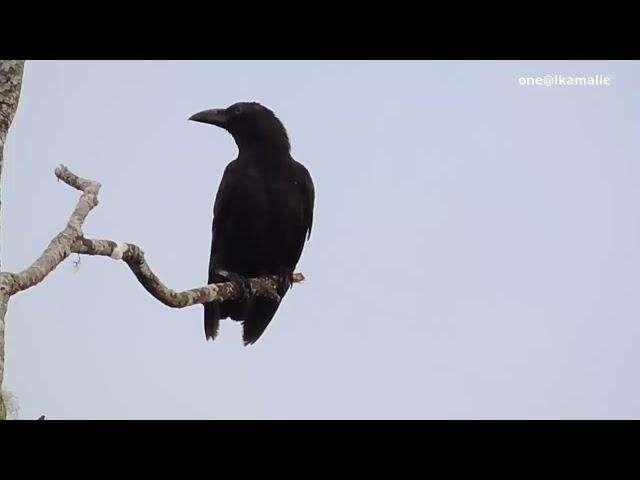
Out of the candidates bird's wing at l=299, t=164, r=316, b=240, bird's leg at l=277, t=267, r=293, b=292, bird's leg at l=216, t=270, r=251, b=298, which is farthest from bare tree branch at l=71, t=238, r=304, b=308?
bird's wing at l=299, t=164, r=316, b=240

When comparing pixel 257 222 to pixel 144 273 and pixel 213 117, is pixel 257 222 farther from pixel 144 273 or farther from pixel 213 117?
pixel 144 273

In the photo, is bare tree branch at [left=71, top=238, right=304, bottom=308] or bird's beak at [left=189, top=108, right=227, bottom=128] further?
bird's beak at [left=189, top=108, right=227, bottom=128]

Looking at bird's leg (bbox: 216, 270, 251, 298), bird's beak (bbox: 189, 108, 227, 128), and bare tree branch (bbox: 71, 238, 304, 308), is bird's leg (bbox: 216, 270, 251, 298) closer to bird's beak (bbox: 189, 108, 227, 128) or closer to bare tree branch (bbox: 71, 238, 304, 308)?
bare tree branch (bbox: 71, 238, 304, 308)

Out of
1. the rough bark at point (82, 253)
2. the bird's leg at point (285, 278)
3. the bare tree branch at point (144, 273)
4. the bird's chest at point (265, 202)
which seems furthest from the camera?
the bird's leg at point (285, 278)

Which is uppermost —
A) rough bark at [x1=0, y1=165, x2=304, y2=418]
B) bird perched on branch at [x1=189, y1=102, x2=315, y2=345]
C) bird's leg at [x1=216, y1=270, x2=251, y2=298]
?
bird perched on branch at [x1=189, y1=102, x2=315, y2=345]

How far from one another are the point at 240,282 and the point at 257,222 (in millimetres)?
537

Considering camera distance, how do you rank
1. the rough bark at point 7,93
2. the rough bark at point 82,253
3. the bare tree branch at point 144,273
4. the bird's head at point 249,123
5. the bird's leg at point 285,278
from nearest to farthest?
the rough bark at point 82,253
the rough bark at point 7,93
the bare tree branch at point 144,273
the bird's leg at point 285,278
the bird's head at point 249,123

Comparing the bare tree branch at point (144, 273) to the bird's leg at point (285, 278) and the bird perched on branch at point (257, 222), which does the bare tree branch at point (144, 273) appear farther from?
the bird's leg at point (285, 278)

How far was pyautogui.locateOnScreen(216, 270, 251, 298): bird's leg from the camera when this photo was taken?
20.6 ft

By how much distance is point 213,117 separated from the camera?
7227 mm

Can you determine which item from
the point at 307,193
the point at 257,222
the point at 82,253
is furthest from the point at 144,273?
the point at 307,193

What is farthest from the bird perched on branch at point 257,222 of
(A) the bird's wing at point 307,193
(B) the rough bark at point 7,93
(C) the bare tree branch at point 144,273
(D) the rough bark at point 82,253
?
(B) the rough bark at point 7,93

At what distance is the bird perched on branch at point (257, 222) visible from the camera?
6.61 m
